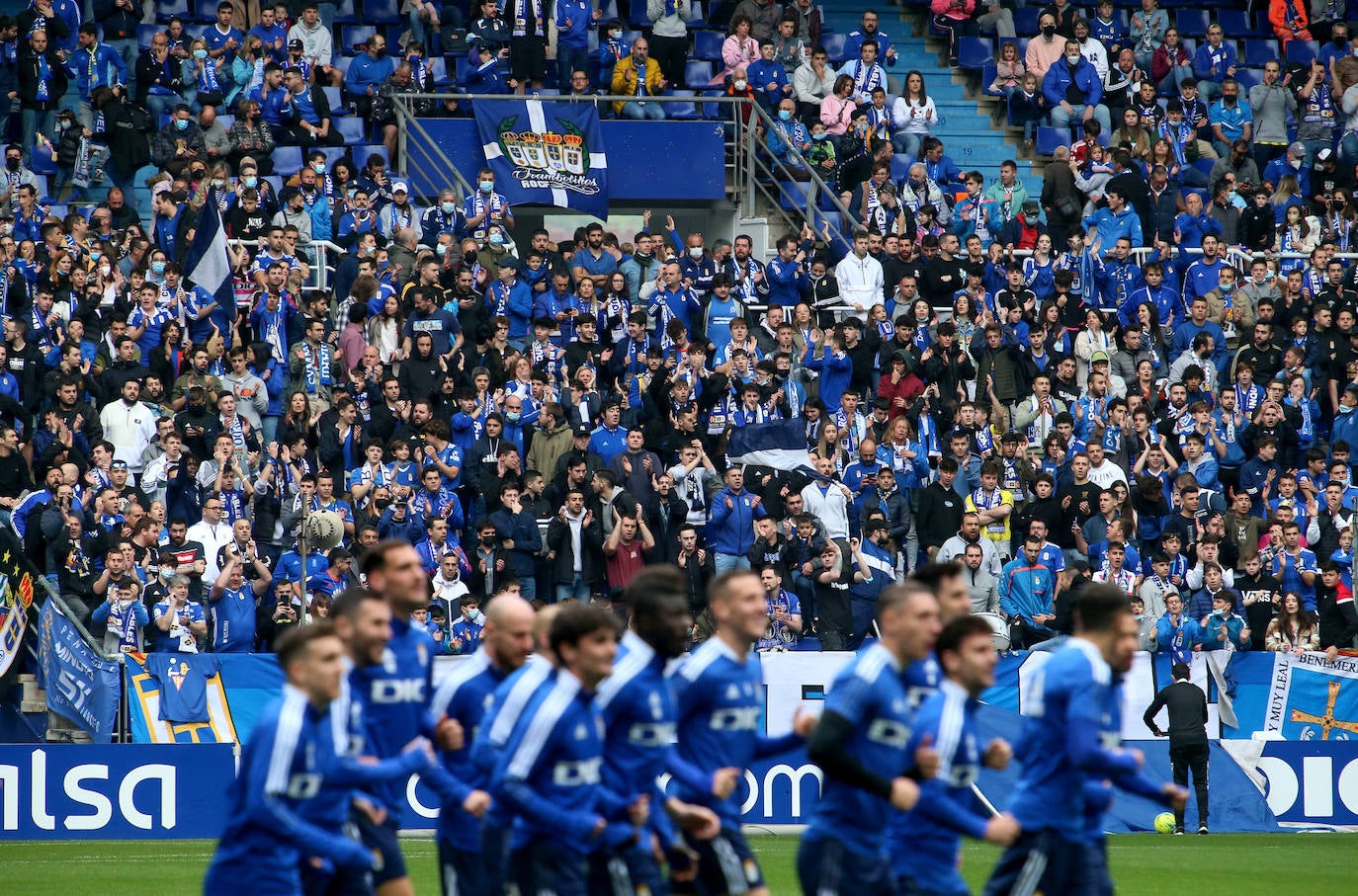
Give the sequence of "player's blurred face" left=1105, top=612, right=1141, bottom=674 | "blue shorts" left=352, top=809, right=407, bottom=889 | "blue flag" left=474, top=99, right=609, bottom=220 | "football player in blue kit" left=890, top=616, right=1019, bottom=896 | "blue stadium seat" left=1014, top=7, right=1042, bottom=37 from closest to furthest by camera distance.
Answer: "football player in blue kit" left=890, top=616, right=1019, bottom=896
"player's blurred face" left=1105, top=612, right=1141, bottom=674
"blue shorts" left=352, top=809, right=407, bottom=889
"blue flag" left=474, top=99, right=609, bottom=220
"blue stadium seat" left=1014, top=7, right=1042, bottom=37

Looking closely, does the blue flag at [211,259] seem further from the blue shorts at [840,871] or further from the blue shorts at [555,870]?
the blue shorts at [840,871]

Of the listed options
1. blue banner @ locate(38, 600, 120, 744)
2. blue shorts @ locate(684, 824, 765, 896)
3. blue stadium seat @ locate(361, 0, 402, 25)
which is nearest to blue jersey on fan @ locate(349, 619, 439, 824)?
blue shorts @ locate(684, 824, 765, 896)

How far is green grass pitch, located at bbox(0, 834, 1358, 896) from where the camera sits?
15.7 meters

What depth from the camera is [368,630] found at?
8969 millimetres

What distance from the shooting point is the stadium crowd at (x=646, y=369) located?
21.2 m

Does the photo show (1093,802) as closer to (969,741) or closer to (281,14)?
(969,741)

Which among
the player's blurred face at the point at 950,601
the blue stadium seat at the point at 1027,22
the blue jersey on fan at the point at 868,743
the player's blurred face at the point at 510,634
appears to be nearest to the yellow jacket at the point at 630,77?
the blue stadium seat at the point at 1027,22

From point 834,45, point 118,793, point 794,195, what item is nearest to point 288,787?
point 118,793

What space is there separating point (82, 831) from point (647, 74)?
14487mm

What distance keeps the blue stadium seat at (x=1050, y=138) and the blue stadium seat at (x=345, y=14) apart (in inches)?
403

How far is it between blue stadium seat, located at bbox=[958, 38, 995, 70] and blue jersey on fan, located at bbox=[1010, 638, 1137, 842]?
78.0ft

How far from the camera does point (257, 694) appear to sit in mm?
19766

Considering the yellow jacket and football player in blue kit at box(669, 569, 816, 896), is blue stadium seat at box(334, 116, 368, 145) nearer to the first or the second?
the yellow jacket

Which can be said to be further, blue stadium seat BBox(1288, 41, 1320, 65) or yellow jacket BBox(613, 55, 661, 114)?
blue stadium seat BBox(1288, 41, 1320, 65)
